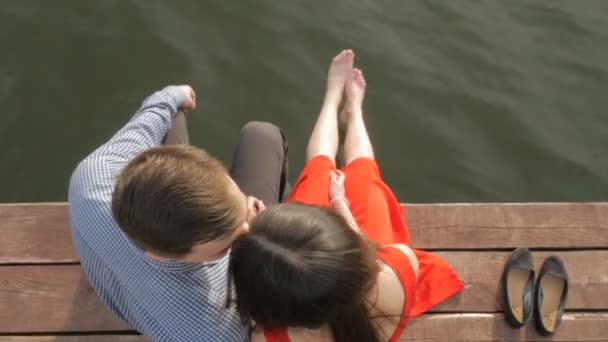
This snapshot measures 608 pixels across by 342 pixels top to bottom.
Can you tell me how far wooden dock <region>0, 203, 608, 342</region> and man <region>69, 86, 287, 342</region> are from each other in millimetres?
603

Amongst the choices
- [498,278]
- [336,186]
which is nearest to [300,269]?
[336,186]

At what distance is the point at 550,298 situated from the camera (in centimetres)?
243

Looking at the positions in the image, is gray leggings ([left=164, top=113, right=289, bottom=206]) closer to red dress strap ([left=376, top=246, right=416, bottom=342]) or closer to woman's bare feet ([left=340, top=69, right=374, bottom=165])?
woman's bare feet ([left=340, top=69, right=374, bottom=165])

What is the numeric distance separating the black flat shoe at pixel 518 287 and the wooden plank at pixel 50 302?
1.53 m

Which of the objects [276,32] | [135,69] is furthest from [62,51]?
[276,32]

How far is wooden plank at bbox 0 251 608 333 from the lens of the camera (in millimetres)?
2289

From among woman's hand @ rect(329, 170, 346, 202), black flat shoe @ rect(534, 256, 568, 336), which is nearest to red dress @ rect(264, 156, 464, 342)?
woman's hand @ rect(329, 170, 346, 202)

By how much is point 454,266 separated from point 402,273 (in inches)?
29.9

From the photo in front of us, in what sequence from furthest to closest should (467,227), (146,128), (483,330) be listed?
1. (467,227)
2. (483,330)
3. (146,128)

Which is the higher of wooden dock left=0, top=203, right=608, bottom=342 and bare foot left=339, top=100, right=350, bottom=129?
bare foot left=339, top=100, right=350, bottom=129

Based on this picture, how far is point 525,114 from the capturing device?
369 centimetres

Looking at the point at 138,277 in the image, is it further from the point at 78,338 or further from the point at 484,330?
the point at 484,330

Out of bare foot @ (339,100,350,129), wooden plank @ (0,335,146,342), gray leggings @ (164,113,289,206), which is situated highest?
bare foot @ (339,100,350,129)

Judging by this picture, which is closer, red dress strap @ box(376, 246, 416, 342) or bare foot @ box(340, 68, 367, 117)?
red dress strap @ box(376, 246, 416, 342)
